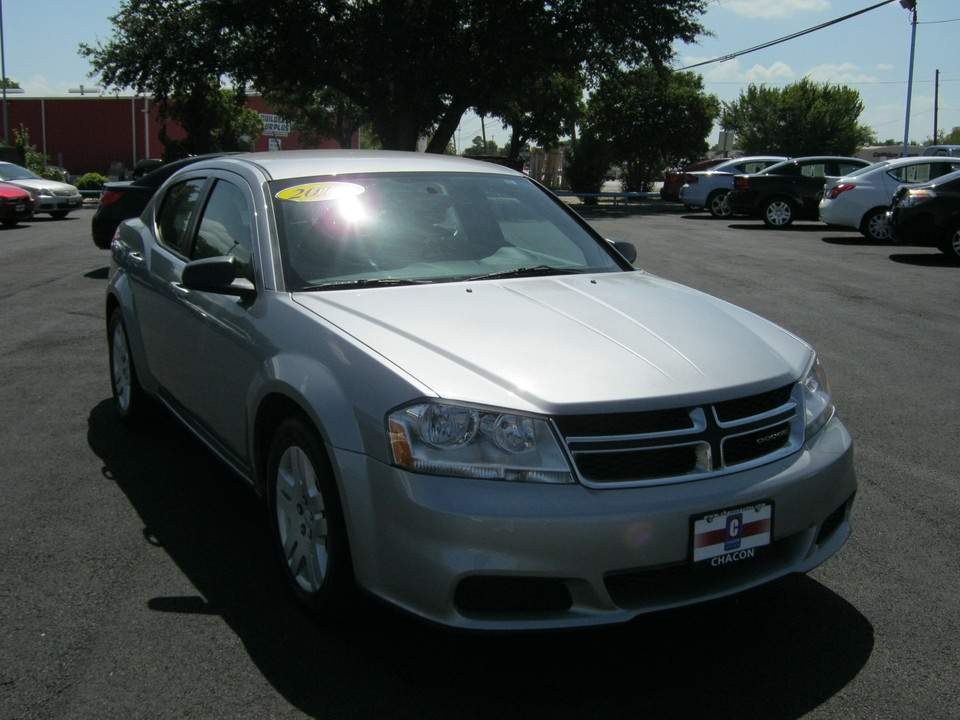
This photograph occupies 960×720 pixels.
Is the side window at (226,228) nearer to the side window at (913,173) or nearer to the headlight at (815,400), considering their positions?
the headlight at (815,400)

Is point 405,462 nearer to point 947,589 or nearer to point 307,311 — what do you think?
point 307,311

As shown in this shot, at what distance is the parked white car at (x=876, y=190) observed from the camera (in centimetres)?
1814

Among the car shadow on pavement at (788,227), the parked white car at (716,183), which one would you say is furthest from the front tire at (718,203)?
the car shadow on pavement at (788,227)

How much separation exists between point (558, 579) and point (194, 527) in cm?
210

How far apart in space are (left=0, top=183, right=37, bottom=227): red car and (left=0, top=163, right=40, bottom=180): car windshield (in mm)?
2662

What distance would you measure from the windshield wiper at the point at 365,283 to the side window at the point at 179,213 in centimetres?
128

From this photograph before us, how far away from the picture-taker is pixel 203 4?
33.3 m

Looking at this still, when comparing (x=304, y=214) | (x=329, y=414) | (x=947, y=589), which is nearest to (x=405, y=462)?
(x=329, y=414)

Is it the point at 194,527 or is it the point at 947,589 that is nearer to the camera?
the point at 947,589

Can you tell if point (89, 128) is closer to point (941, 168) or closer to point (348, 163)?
point (941, 168)

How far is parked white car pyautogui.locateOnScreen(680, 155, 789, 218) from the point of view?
84.7 feet

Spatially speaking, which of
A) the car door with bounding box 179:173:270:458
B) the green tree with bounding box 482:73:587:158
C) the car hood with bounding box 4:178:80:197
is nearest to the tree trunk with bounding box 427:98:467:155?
the green tree with bounding box 482:73:587:158

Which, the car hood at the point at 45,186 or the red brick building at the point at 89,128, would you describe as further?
the red brick building at the point at 89,128

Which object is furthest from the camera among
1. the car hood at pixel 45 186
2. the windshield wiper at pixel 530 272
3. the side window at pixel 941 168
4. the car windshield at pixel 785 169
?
the car hood at pixel 45 186
